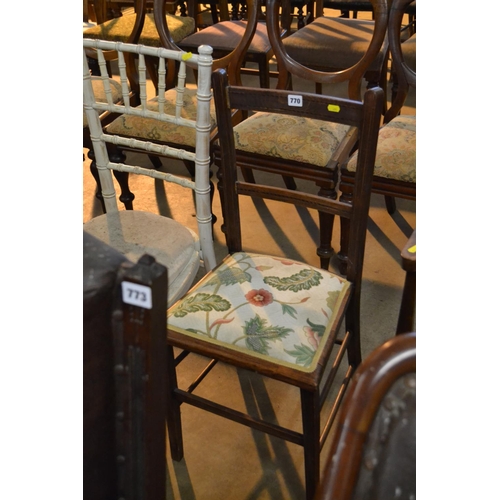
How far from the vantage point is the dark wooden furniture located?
3.17 feet

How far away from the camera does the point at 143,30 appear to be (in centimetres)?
289

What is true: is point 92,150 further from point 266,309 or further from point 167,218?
point 266,309

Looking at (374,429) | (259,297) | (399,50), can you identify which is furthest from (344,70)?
(374,429)

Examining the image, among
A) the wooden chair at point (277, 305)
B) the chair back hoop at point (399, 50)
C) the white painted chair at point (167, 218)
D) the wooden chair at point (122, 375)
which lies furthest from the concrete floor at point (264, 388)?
the wooden chair at point (122, 375)

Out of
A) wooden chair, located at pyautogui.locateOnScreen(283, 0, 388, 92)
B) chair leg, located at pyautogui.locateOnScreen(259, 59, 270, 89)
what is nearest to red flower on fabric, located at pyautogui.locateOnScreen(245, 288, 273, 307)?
wooden chair, located at pyautogui.locateOnScreen(283, 0, 388, 92)

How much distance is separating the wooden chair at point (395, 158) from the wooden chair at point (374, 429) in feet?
4.13

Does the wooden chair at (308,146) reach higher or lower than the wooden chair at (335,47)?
lower

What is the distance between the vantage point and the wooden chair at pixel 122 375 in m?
0.39

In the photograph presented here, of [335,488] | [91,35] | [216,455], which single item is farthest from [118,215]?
[91,35]

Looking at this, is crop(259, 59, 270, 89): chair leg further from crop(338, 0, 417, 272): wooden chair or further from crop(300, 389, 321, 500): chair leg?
crop(300, 389, 321, 500): chair leg

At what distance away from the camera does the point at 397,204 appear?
7.99ft

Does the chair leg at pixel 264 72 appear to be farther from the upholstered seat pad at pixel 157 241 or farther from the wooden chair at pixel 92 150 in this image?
the upholstered seat pad at pixel 157 241

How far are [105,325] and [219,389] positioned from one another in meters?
1.19
